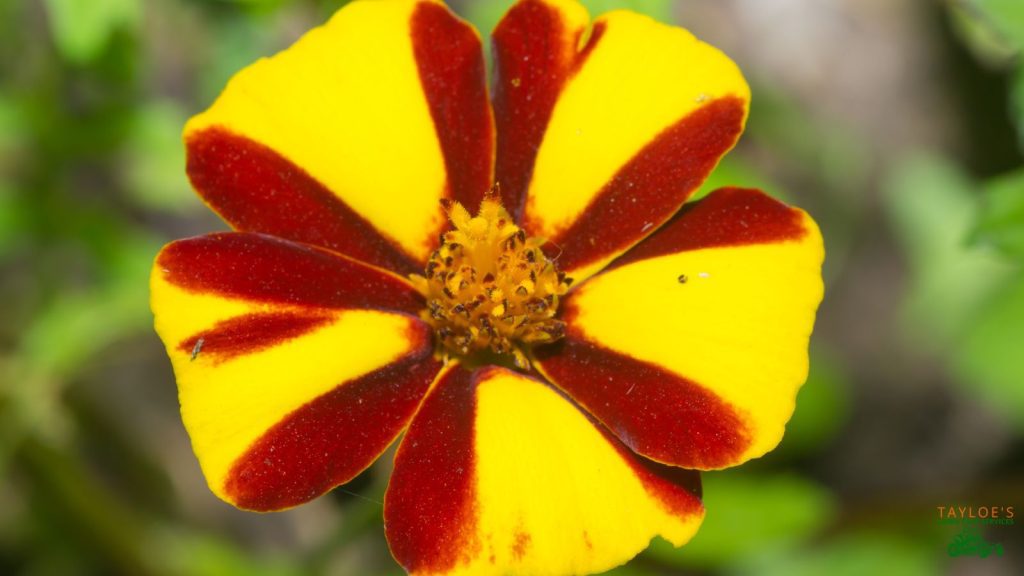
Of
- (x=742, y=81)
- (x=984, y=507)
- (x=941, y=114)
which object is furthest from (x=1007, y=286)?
(x=742, y=81)

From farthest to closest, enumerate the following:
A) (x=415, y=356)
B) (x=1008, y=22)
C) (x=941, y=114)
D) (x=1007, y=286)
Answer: (x=941, y=114)
(x=1007, y=286)
(x=1008, y=22)
(x=415, y=356)

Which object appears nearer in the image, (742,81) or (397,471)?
(397,471)

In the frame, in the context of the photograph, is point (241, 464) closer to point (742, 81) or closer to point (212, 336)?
point (212, 336)

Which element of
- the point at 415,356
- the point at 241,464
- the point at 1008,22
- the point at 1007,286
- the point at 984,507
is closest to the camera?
the point at 241,464

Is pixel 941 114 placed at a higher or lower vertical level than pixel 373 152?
lower

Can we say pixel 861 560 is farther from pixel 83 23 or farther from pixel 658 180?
pixel 83 23

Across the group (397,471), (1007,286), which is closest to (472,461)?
(397,471)

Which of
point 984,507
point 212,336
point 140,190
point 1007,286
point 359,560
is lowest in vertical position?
point 359,560

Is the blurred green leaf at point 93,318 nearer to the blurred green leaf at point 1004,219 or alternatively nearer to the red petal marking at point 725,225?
the red petal marking at point 725,225
